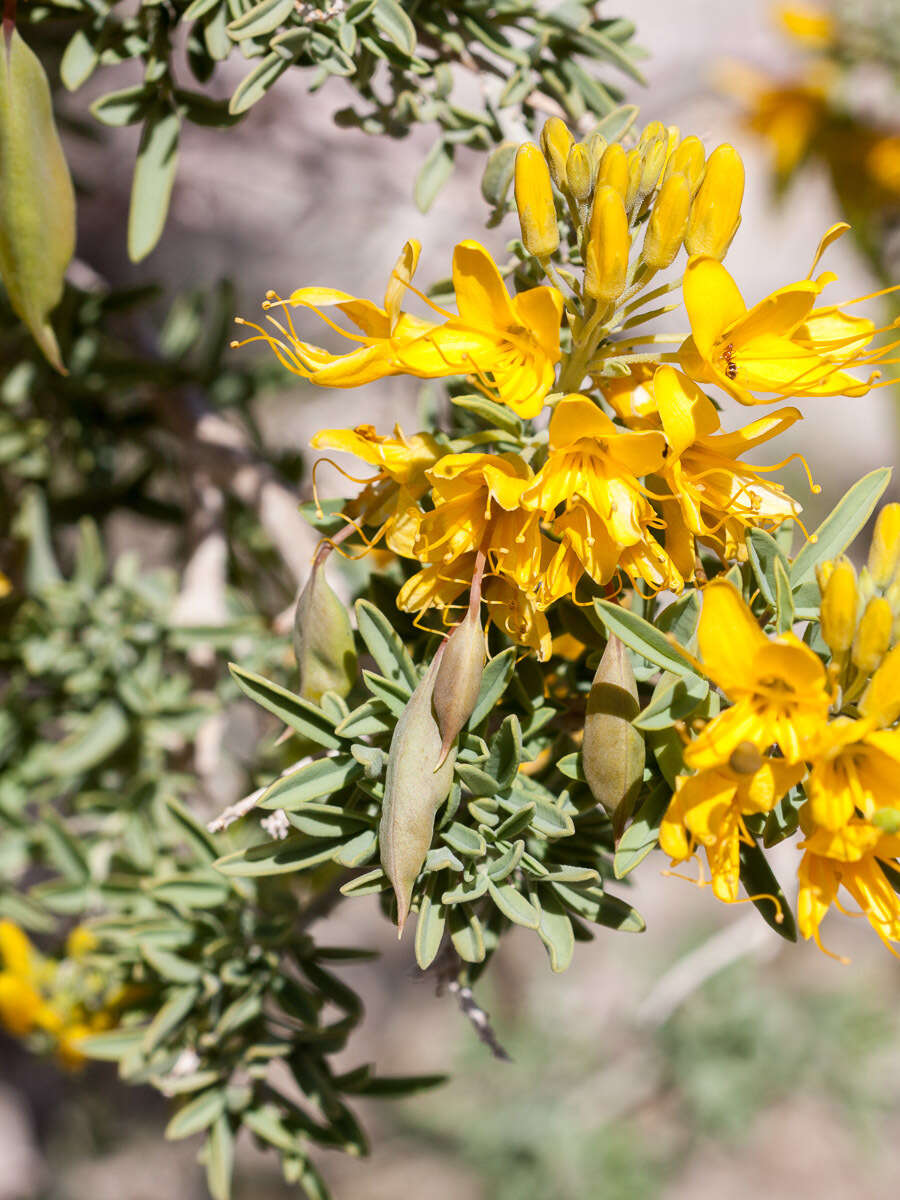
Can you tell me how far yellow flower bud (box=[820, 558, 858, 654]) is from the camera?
1.76 ft

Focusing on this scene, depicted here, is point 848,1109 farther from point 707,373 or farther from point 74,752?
point 707,373

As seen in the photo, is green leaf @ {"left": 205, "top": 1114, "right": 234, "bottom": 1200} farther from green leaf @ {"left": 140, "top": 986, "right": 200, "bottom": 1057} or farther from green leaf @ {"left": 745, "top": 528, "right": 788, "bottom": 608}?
green leaf @ {"left": 745, "top": 528, "right": 788, "bottom": 608}

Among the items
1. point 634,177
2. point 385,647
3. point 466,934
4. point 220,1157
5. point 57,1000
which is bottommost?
point 57,1000

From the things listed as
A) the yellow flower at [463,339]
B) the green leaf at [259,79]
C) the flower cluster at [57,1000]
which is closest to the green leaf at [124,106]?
the green leaf at [259,79]

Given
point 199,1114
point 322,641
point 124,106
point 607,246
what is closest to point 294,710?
point 322,641

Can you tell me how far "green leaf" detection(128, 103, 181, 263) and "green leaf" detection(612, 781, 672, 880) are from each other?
0.64 m

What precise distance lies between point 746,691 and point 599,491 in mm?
144

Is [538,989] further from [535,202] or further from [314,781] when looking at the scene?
[535,202]

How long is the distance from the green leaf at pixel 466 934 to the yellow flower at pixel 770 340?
15.1 inches

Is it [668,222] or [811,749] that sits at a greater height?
[668,222]

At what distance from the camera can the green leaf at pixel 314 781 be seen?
0.62 meters

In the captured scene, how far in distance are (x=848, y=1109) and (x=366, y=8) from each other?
267 cm

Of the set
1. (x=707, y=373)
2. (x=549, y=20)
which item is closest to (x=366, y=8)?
(x=549, y=20)

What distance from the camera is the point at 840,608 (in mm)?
539
